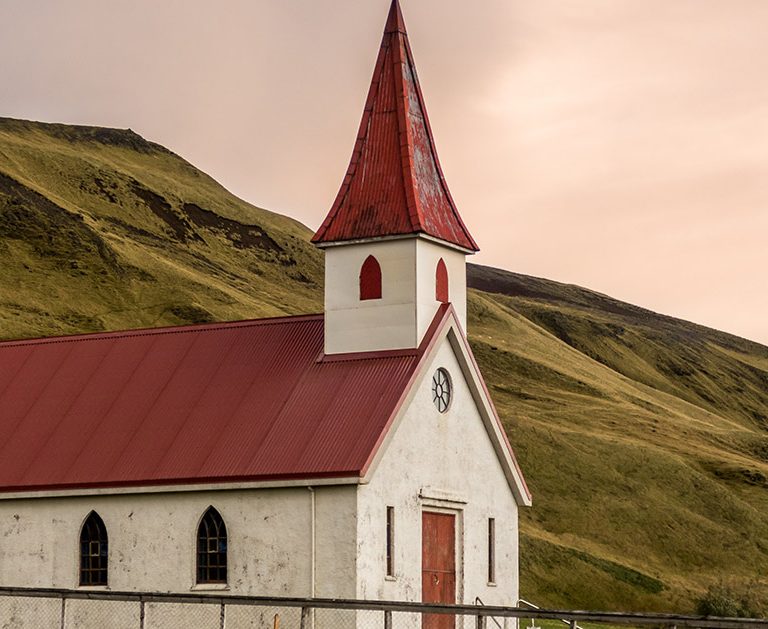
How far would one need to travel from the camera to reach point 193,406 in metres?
37.8

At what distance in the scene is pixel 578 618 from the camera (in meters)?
23.6

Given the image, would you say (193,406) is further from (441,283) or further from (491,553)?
(491,553)

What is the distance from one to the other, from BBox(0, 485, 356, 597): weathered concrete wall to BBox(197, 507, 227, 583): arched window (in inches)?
7.3

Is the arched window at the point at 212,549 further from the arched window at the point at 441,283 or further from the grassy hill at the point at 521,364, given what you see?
the grassy hill at the point at 521,364

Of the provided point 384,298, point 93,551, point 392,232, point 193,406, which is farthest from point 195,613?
point 392,232

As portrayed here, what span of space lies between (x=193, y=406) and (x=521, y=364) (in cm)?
9915

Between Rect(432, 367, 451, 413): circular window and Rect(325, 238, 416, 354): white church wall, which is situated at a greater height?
Rect(325, 238, 416, 354): white church wall

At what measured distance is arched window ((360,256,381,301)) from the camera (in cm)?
3728

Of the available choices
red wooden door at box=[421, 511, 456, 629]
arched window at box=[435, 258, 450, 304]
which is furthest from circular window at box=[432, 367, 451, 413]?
red wooden door at box=[421, 511, 456, 629]

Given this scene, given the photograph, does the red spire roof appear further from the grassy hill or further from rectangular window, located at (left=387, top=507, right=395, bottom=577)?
the grassy hill

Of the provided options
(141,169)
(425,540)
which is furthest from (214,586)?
(141,169)

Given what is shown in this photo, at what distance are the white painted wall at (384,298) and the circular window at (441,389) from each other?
3.96 ft

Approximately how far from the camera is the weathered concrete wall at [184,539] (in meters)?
33.1

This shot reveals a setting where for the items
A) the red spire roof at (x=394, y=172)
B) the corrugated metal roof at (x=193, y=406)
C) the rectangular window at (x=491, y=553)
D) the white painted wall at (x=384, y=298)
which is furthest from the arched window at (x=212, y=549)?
the red spire roof at (x=394, y=172)
